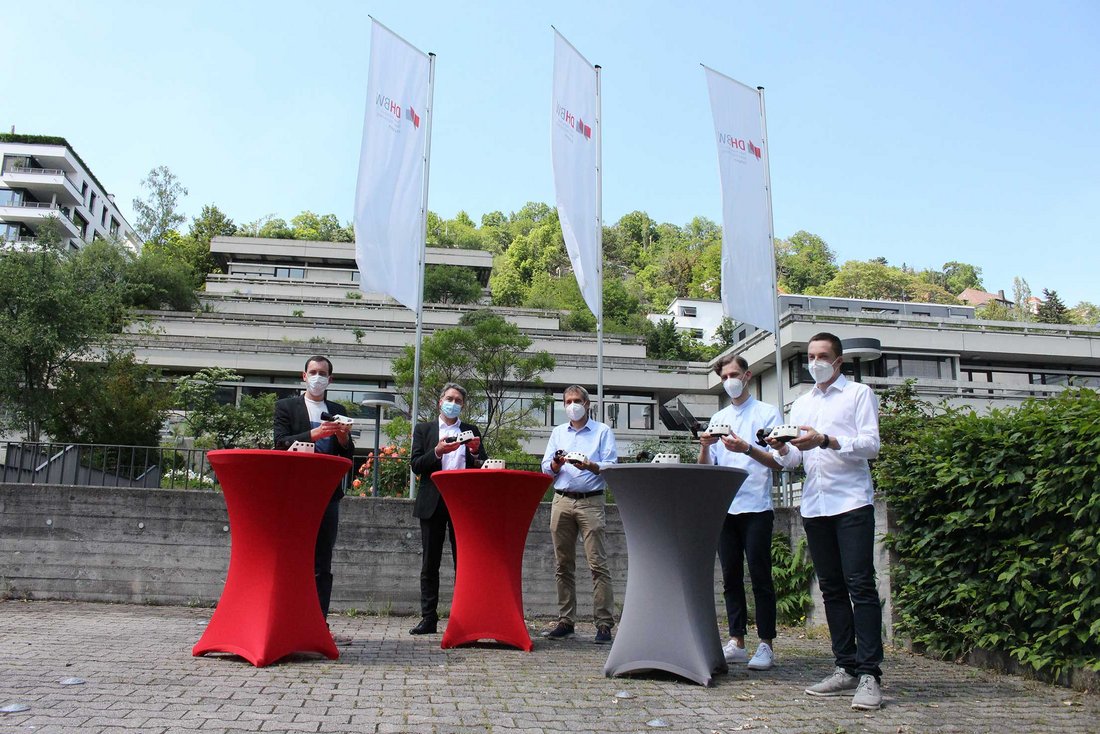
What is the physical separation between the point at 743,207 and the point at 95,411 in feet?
53.0

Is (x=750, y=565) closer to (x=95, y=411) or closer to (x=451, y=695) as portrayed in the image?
(x=451, y=695)

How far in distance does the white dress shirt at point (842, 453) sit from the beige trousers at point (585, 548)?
81.0 inches

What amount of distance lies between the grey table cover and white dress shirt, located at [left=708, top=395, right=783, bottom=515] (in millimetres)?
609

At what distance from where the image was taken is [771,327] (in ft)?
42.3

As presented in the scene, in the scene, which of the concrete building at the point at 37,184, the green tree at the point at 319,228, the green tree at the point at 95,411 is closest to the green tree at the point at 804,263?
the green tree at the point at 319,228

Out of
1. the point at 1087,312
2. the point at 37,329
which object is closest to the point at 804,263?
the point at 1087,312

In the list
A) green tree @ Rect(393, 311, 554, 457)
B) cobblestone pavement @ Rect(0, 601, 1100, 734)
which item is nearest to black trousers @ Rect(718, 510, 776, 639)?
cobblestone pavement @ Rect(0, 601, 1100, 734)

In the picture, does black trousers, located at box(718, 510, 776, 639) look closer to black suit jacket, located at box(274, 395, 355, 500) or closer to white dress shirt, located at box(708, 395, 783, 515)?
white dress shirt, located at box(708, 395, 783, 515)

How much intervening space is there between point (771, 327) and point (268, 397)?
61.5 feet

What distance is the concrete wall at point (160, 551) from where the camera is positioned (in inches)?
317

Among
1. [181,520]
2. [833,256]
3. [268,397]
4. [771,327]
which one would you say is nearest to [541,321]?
[268,397]

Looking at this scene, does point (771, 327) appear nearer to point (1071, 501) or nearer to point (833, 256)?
point (1071, 501)

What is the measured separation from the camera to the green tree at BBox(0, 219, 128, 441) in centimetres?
1884

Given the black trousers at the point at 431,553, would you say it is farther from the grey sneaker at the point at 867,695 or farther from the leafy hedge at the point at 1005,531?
the leafy hedge at the point at 1005,531
